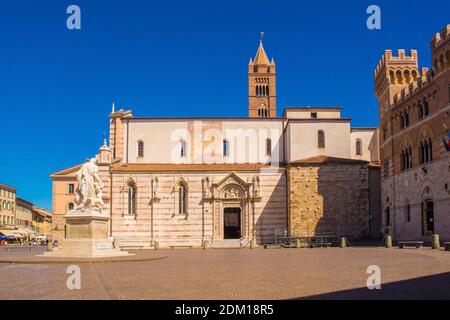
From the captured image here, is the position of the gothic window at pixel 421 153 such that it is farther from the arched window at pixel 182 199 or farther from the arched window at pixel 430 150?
the arched window at pixel 182 199

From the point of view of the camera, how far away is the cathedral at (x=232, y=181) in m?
45.6

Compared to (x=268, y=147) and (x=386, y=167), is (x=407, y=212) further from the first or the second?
(x=268, y=147)

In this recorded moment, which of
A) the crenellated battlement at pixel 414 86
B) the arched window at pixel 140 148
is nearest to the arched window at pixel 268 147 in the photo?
the arched window at pixel 140 148

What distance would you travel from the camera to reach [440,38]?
37281mm

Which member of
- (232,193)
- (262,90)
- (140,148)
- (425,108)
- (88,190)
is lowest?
(88,190)

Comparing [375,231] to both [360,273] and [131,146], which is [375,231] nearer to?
[131,146]

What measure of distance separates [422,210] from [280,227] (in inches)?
505

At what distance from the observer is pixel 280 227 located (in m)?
47.3

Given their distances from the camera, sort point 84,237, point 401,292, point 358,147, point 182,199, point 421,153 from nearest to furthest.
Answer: point 401,292 → point 84,237 → point 421,153 → point 182,199 → point 358,147

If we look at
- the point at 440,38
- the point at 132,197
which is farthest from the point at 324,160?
the point at 132,197

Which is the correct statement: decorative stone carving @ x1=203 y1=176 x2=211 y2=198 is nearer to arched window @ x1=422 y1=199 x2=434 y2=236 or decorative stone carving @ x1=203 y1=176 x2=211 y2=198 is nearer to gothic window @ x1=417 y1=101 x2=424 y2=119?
arched window @ x1=422 y1=199 x2=434 y2=236

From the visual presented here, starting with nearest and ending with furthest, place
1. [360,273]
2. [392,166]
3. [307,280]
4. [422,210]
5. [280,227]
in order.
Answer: [307,280], [360,273], [422,210], [392,166], [280,227]

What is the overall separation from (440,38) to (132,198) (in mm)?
28180
